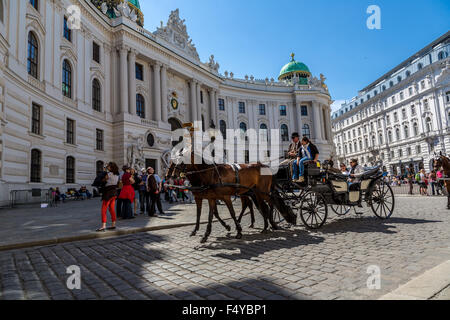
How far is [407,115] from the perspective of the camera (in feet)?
183

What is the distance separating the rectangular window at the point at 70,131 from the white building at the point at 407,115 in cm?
4052

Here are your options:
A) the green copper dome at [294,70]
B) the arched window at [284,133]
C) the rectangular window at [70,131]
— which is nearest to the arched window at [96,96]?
the rectangular window at [70,131]

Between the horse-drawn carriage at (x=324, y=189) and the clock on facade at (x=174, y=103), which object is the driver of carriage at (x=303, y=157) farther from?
the clock on facade at (x=174, y=103)

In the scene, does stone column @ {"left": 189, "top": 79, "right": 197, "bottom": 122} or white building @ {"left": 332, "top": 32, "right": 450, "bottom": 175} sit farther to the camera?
white building @ {"left": 332, "top": 32, "right": 450, "bottom": 175}

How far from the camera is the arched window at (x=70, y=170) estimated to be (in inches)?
838

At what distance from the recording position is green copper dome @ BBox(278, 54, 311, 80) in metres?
55.8

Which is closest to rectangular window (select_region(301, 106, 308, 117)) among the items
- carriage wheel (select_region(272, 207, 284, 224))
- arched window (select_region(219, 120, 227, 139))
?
arched window (select_region(219, 120, 227, 139))

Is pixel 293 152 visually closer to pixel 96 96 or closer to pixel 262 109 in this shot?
pixel 96 96

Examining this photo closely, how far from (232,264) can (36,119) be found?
19.6m

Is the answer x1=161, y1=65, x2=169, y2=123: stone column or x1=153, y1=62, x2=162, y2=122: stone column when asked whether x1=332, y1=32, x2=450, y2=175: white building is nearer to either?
x1=161, y1=65, x2=169, y2=123: stone column

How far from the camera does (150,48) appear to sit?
100 feet

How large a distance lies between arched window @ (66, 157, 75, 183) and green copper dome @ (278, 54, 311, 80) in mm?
46627
